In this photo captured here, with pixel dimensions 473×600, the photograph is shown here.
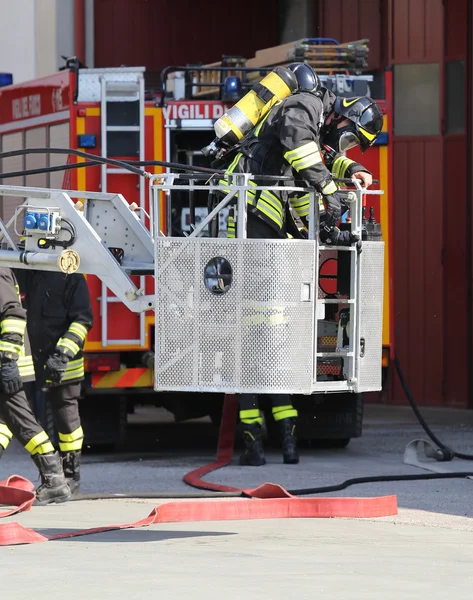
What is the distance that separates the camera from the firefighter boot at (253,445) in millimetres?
9680

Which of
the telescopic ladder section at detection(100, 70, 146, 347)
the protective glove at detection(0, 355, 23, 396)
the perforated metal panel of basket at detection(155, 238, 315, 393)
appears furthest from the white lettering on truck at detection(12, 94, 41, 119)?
the perforated metal panel of basket at detection(155, 238, 315, 393)

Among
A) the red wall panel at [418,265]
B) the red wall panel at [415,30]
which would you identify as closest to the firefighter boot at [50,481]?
the red wall panel at [418,265]

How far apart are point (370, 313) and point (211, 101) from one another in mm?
4007

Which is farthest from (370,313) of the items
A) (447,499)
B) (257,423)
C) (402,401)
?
(402,401)

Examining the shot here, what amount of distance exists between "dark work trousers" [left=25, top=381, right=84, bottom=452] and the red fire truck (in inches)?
61.3

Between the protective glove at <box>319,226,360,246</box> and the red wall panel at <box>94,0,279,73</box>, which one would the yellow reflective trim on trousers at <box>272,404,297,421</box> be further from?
the red wall panel at <box>94,0,279,73</box>

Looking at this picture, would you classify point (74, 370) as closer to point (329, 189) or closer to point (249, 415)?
point (249, 415)

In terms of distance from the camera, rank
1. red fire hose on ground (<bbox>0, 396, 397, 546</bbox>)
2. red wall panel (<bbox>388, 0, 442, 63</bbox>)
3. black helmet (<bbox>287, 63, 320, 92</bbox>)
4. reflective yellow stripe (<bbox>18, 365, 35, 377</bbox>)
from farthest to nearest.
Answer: red wall panel (<bbox>388, 0, 442, 63</bbox>), reflective yellow stripe (<bbox>18, 365, 35, 377</bbox>), red fire hose on ground (<bbox>0, 396, 397, 546</bbox>), black helmet (<bbox>287, 63, 320, 92</bbox>)

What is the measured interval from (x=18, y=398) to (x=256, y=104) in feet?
7.39

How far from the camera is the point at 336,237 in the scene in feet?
21.7

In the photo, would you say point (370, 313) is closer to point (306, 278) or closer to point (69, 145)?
point (306, 278)

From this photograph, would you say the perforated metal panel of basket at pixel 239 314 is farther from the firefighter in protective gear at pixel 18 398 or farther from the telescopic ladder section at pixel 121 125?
the telescopic ladder section at pixel 121 125

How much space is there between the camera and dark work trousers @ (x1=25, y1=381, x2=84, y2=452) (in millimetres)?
8492

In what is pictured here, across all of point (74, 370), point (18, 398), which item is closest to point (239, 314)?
point (18, 398)
